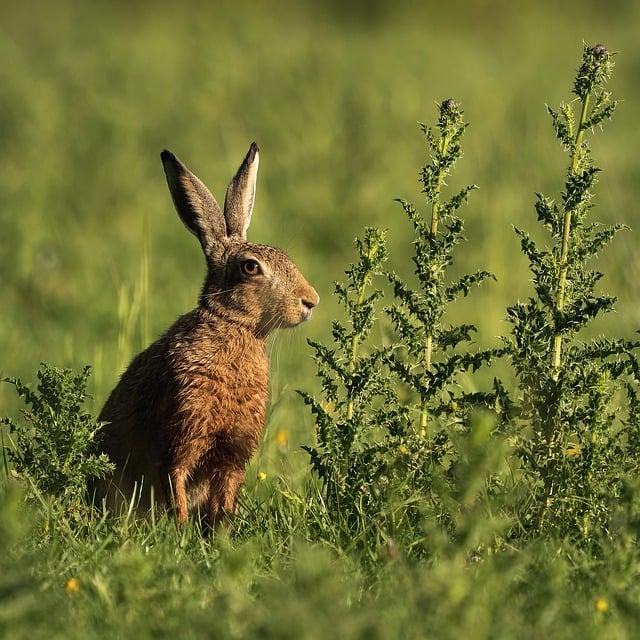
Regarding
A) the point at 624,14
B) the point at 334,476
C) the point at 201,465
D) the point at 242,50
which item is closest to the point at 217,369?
the point at 201,465

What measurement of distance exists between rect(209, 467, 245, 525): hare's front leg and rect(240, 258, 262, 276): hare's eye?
880 mm

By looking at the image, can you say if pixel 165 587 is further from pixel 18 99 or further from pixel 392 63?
pixel 392 63

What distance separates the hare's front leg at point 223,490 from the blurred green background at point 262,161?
727mm

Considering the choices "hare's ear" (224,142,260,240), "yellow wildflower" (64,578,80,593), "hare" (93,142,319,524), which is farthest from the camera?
"hare's ear" (224,142,260,240)

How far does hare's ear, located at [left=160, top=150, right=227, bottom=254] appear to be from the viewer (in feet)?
17.3

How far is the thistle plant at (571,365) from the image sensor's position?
404 cm

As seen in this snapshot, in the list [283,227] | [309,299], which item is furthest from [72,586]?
[283,227]

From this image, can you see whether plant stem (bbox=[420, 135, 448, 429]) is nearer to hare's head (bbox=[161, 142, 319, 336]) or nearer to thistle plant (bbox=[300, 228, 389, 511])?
thistle plant (bbox=[300, 228, 389, 511])

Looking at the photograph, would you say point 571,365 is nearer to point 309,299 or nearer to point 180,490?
point 309,299

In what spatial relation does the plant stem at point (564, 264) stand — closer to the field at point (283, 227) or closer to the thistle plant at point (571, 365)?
the thistle plant at point (571, 365)

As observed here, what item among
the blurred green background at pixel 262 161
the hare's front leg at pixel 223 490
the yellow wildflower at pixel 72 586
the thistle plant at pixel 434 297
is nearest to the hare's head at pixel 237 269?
the blurred green background at pixel 262 161

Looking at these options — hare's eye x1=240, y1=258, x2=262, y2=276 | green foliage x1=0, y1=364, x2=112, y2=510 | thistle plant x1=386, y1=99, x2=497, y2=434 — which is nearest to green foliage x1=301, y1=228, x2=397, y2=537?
thistle plant x1=386, y1=99, x2=497, y2=434

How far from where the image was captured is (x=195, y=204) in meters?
5.30

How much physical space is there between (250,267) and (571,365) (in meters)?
1.64
